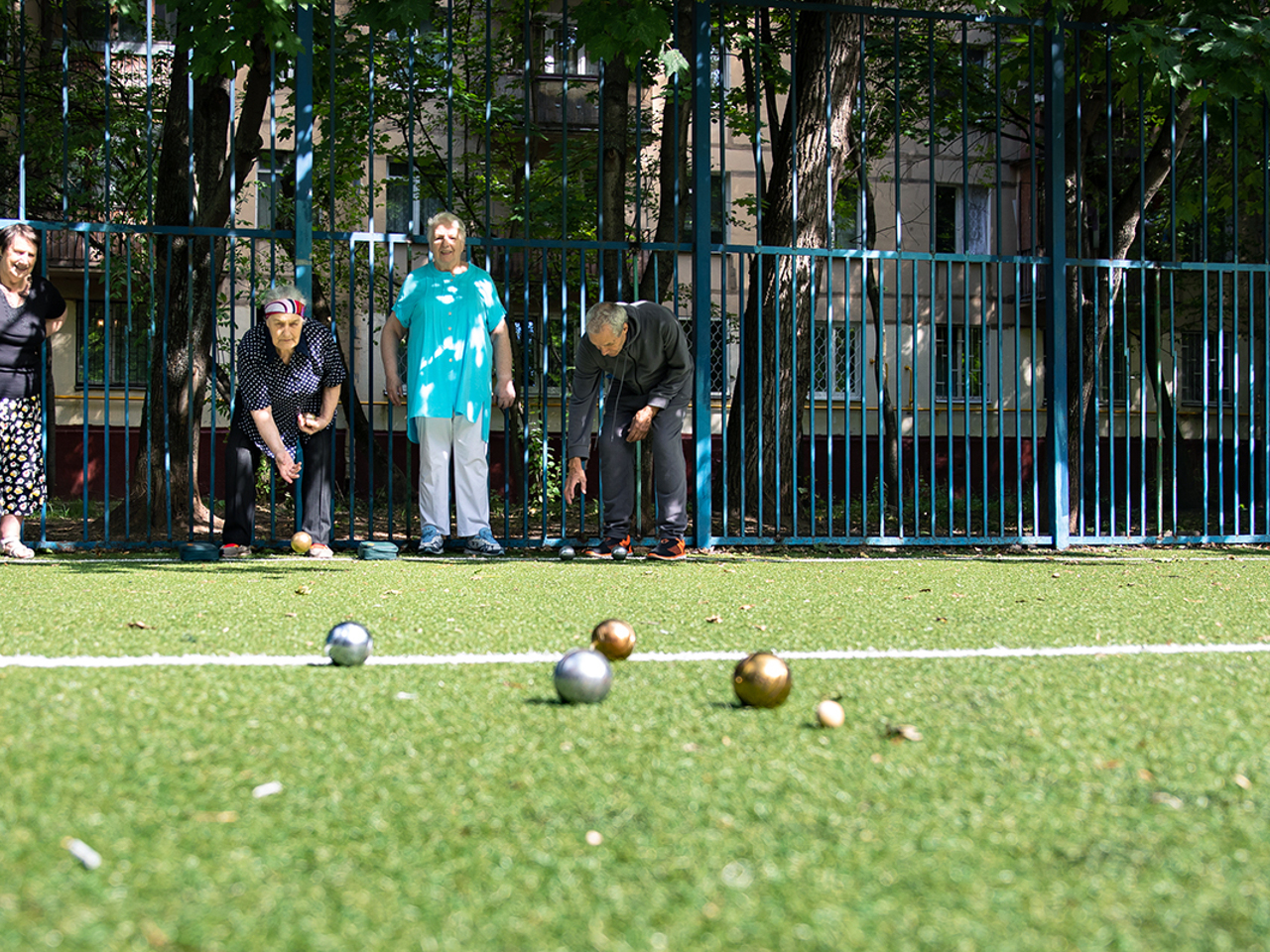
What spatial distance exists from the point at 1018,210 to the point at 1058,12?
54.2ft

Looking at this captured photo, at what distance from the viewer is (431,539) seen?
8008 millimetres

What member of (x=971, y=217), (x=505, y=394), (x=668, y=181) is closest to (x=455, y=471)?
(x=505, y=394)

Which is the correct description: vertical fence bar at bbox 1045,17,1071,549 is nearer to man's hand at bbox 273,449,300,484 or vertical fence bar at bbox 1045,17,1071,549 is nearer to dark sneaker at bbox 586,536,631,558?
dark sneaker at bbox 586,536,631,558

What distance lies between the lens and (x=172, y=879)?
1710 mm

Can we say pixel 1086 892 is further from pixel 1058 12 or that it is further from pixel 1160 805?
pixel 1058 12

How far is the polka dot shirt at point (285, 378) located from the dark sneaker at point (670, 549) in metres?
2.28

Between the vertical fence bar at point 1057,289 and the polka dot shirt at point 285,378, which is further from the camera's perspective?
the vertical fence bar at point 1057,289

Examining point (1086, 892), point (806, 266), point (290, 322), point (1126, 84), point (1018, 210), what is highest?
point (1018, 210)

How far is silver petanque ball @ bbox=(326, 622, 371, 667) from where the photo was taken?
11.3ft

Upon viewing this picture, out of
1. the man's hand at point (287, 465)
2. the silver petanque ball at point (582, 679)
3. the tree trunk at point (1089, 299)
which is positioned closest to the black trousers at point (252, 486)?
the man's hand at point (287, 465)

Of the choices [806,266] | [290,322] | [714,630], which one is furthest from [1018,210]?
[714,630]

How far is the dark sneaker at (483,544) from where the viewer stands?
26.4 feet

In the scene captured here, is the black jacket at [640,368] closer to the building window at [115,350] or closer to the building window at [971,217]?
the building window at [115,350]

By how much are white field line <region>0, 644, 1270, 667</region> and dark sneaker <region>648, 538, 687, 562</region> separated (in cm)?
403
